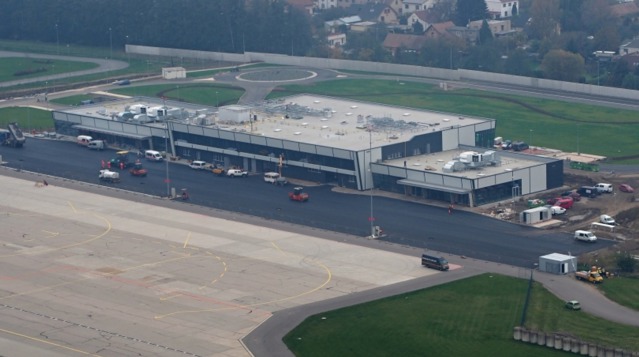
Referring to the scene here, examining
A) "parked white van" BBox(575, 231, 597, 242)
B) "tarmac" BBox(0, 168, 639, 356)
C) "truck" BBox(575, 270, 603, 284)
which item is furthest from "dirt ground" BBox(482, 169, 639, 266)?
"tarmac" BBox(0, 168, 639, 356)

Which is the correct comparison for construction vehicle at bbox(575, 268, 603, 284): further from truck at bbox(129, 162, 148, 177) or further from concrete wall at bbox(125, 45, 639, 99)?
concrete wall at bbox(125, 45, 639, 99)

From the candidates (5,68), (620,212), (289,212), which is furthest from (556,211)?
(5,68)

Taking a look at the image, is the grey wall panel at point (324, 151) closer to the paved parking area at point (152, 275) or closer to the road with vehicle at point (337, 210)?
the road with vehicle at point (337, 210)

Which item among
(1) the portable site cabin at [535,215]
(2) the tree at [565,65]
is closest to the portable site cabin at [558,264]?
(1) the portable site cabin at [535,215]

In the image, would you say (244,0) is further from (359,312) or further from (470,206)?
(359,312)

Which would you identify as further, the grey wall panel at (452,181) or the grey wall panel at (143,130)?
the grey wall panel at (143,130)
